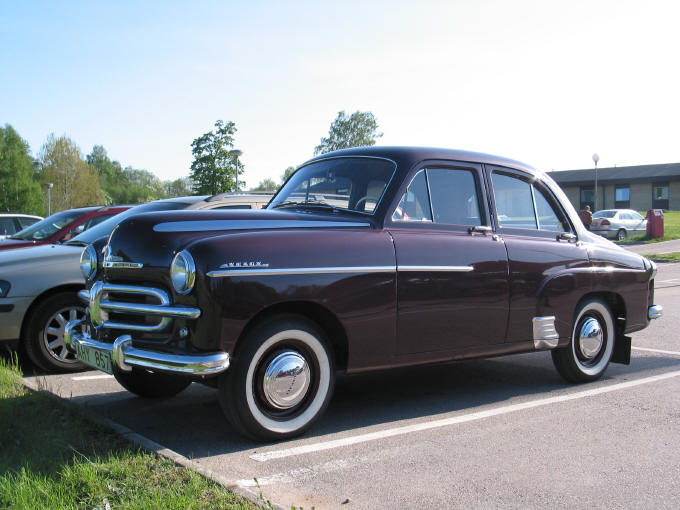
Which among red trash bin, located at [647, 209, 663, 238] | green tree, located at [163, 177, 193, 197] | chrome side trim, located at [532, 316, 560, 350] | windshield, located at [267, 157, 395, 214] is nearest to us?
windshield, located at [267, 157, 395, 214]

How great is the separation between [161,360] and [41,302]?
9.46 feet

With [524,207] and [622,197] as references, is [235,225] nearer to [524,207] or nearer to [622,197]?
[524,207]

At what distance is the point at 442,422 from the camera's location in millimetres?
4703

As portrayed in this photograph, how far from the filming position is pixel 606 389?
18.8 feet

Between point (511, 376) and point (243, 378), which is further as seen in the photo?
point (511, 376)

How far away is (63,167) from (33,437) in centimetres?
7893

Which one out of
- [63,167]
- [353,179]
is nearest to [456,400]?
[353,179]

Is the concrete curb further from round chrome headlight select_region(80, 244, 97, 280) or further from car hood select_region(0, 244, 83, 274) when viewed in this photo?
car hood select_region(0, 244, 83, 274)

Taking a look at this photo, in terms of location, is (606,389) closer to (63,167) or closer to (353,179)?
(353,179)

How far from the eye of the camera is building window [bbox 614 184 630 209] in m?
57.3

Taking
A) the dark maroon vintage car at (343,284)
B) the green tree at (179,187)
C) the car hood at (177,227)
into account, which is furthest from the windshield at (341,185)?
the green tree at (179,187)

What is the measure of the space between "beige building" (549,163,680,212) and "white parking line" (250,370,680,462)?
53203 mm

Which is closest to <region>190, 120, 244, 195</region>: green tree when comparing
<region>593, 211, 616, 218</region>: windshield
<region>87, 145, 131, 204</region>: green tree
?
<region>593, 211, 616, 218</region>: windshield

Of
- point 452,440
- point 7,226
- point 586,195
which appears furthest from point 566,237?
point 586,195
